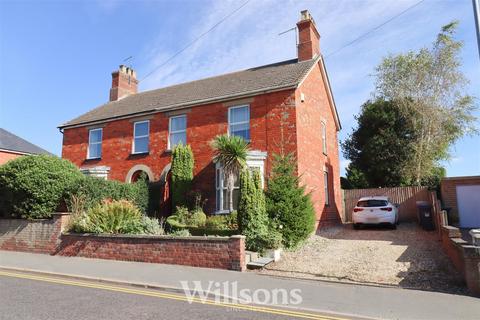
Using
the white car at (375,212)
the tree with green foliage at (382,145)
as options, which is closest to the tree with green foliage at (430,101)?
the tree with green foliage at (382,145)

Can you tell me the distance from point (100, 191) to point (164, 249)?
176 inches

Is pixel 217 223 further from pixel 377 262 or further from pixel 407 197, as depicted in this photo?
pixel 407 197

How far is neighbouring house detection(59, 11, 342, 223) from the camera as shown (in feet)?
51.9

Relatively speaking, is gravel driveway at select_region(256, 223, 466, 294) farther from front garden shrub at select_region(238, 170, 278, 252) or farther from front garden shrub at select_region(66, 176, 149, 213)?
front garden shrub at select_region(66, 176, 149, 213)

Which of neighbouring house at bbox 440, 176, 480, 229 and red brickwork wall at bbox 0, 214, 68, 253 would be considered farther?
neighbouring house at bbox 440, 176, 480, 229

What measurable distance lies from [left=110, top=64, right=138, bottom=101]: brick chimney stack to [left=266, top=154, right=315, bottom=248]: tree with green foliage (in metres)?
16.3

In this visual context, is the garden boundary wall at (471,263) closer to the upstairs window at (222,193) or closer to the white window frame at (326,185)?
the upstairs window at (222,193)

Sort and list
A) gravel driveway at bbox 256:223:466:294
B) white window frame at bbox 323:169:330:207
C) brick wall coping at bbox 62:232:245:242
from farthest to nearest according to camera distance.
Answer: white window frame at bbox 323:169:330:207 < brick wall coping at bbox 62:232:245:242 < gravel driveway at bbox 256:223:466:294

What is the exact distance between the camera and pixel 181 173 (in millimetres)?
16297

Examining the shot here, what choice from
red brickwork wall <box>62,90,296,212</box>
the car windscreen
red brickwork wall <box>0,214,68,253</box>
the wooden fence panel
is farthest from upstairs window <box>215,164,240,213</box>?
the wooden fence panel

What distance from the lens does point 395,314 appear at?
6074 mm

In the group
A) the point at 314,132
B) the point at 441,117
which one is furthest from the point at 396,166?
the point at 314,132

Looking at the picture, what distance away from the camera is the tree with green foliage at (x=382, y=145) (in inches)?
1022

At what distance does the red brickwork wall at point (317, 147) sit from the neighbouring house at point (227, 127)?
5 cm
